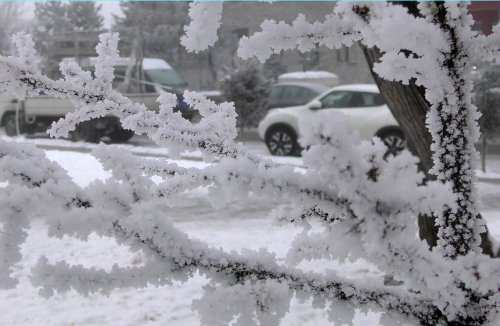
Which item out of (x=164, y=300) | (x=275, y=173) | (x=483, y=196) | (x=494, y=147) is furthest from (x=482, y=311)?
(x=494, y=147)

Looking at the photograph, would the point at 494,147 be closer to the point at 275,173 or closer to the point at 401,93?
the point at 401,93

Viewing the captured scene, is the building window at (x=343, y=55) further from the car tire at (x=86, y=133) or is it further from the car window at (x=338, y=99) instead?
the car window at (x=338, y=99)

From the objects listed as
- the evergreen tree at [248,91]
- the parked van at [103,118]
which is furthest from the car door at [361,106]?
the evergreen tree at [248,91]

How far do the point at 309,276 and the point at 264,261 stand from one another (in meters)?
A: 0.11

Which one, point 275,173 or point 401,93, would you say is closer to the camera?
point 275,173

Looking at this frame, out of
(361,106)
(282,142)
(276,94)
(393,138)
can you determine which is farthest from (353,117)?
(276,94)

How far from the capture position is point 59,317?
13.5ft

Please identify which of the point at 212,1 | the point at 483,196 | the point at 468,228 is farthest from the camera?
the point at 483,196

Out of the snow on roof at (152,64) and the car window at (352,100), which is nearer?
the car window at (352,100)

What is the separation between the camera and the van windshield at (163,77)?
1795 cm

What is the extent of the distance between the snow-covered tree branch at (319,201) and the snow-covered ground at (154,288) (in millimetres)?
293

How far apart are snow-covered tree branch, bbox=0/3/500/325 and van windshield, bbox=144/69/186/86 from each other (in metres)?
16.4

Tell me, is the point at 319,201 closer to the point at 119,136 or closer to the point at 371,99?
the point at 371,99

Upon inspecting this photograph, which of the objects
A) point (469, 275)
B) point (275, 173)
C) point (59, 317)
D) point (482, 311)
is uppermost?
point (275, 173)
